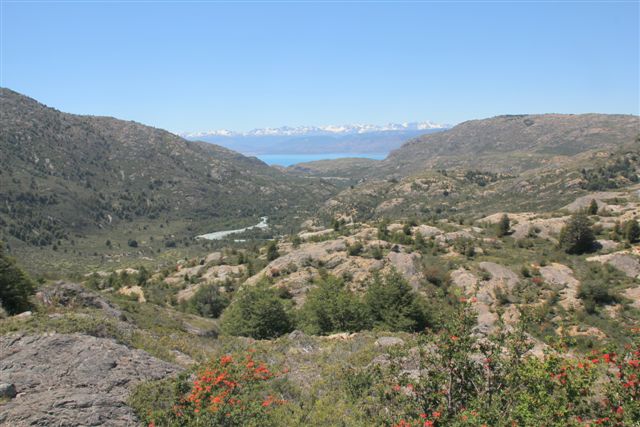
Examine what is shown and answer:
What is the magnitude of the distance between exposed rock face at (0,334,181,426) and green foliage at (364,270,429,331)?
19.4 m

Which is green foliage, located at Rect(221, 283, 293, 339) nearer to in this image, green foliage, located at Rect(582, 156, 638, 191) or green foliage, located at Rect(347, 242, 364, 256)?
green foliage, located at Rect(347, 242, 364, 256)

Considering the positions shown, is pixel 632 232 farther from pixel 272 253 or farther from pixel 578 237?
pixel 272 253

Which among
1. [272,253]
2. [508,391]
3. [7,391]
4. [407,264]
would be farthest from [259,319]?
[272,253]

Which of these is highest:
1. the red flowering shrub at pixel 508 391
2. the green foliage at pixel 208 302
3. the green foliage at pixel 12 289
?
the red flowering shrub at pixel 508 391

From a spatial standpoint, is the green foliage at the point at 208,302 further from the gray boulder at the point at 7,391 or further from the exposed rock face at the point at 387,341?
the gray boulder at the point at 7,391

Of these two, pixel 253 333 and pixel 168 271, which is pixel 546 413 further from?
pixel 168 271

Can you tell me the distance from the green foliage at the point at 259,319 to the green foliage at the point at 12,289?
14965 millimetres

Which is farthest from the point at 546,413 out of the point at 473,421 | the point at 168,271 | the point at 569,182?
the point at 569,182

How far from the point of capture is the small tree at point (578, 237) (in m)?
49.0

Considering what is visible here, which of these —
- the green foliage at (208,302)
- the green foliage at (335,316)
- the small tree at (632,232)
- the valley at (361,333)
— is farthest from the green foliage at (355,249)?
the small tree at (632,232)

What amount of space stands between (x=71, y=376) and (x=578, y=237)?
54272mm

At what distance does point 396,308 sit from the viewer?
1291 inches

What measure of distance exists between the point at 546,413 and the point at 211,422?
8565 mm

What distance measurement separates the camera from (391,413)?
11.6 m
